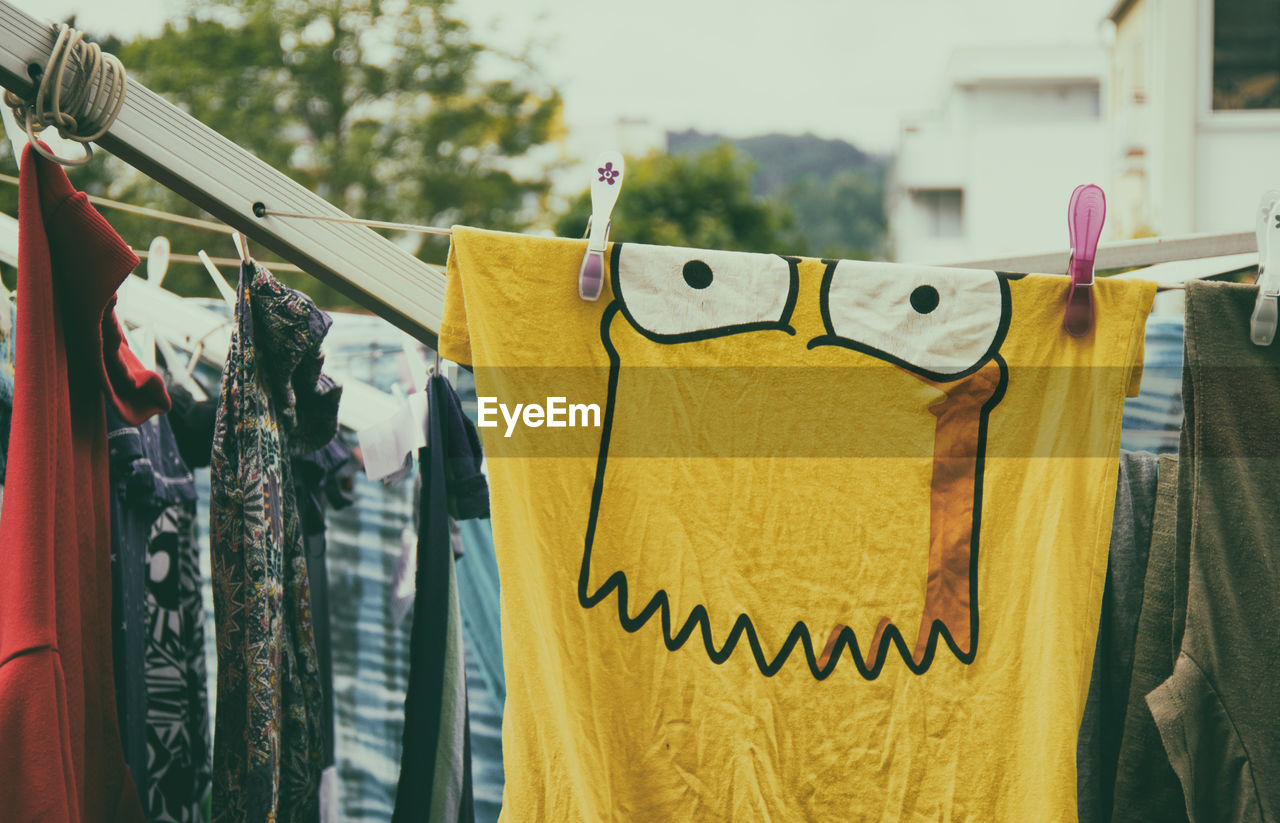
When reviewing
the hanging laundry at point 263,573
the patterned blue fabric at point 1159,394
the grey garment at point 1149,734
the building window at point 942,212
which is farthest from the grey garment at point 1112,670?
the building window at point 942,212

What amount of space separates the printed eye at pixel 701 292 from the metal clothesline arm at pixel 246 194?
0.24 m

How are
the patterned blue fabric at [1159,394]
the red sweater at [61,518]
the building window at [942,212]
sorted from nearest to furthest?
the red sweater at [61,518] < the patterned blue fabric at [1159,394] < the building window at [942,212]

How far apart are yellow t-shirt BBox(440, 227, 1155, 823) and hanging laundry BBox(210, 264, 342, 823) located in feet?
0.86

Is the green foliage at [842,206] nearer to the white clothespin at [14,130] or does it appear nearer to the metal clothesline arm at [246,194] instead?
the metal clothesline arm at [246,194]

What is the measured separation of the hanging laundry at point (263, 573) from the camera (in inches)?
42.0

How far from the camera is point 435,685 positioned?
1186 millimetres

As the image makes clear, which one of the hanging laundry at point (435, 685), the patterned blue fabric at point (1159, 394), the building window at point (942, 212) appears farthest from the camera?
the building window at point (942, 212)

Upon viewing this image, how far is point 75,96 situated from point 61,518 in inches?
16.5

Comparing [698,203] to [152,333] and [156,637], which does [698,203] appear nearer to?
[152,333]

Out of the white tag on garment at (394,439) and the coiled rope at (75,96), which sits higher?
the coiled rope at (75,96)

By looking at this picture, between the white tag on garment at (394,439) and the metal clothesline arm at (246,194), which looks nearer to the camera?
the metal clothesline arm at (246,194)

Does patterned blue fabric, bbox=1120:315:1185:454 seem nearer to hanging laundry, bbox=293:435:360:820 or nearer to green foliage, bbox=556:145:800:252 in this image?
hanging laundry, bbox=293:435:360:820

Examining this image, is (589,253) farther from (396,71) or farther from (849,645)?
(396,71)

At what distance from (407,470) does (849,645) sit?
2.24 feet
